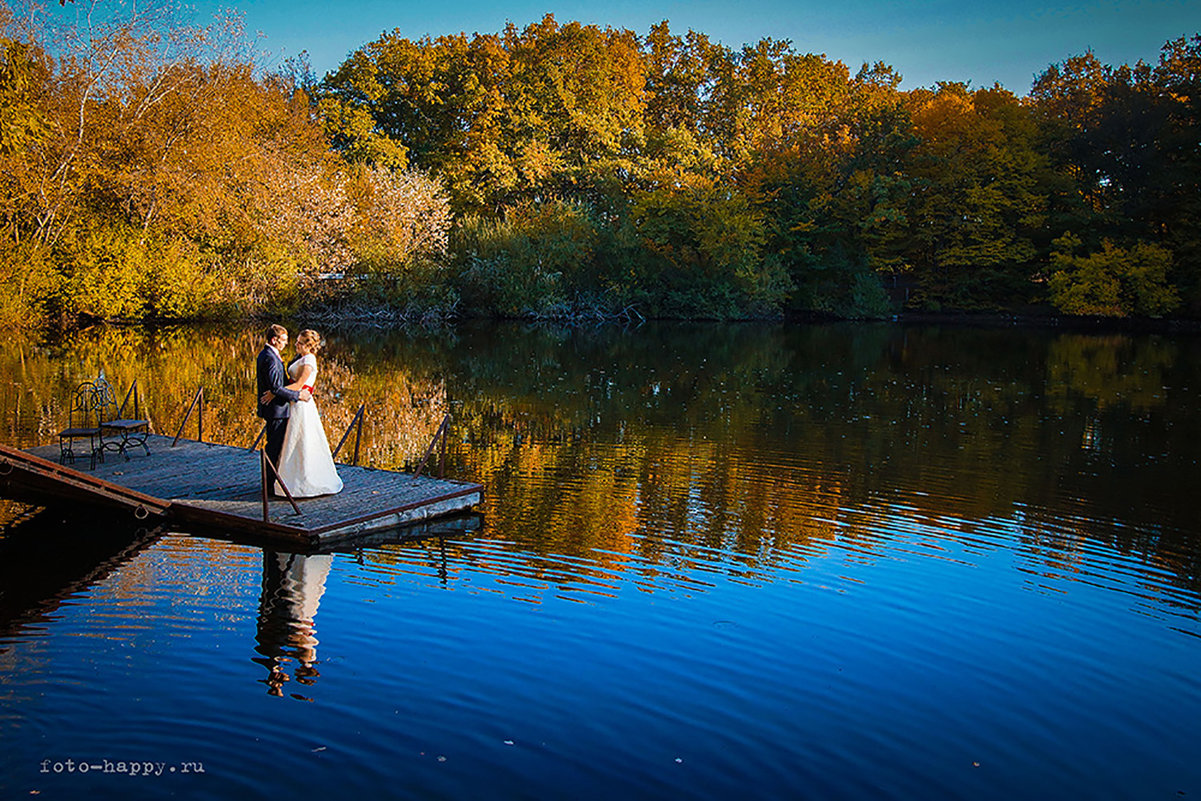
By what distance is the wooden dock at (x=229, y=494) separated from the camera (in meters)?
10.1

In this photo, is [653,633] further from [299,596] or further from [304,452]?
[304,452]

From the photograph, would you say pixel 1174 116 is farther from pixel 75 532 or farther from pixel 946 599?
pixel 75 532

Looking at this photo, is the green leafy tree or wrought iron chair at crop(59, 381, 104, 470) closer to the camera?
wrought iron chair at crop(59, 381, 104, 470)

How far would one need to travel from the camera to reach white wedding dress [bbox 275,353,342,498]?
10812mm

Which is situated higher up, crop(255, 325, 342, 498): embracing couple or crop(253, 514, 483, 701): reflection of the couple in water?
crop(255, 325, 342, 498): embracing couple

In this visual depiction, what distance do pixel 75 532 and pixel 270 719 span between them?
569 centimetres

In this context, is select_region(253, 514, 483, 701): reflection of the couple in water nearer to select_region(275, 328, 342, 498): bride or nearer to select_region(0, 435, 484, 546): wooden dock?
select_region(0, 435, 484, 546): wooden dock

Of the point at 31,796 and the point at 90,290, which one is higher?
the point at 90,290

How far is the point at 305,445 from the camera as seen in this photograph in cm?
1095

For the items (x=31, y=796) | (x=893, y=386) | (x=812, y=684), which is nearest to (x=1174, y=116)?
(x=893, y=386)

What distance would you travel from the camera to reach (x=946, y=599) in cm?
899

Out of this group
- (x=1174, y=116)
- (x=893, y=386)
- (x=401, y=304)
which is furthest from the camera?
(x=1174, y=116)
